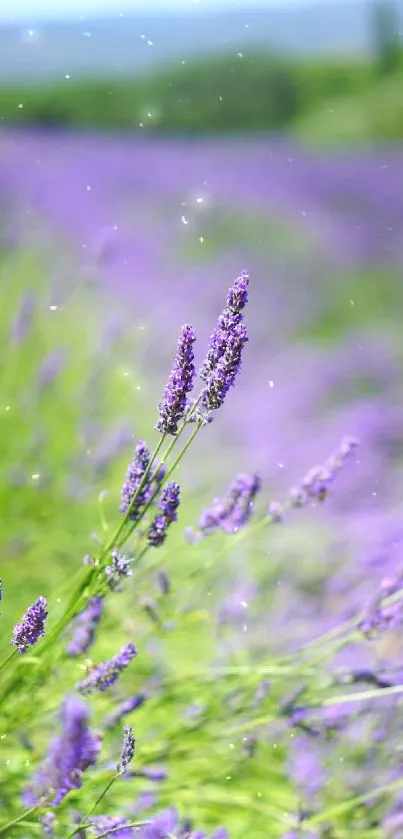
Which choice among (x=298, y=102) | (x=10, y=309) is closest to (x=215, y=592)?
(x=10, y=309)

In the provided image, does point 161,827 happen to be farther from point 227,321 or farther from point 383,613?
point 227,321

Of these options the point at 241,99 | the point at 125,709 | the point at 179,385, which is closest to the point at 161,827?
the point at 125,709

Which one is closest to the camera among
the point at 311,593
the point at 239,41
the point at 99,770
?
the point at 99,770

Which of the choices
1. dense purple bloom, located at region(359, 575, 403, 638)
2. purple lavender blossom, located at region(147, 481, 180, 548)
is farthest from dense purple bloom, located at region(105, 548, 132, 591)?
dense purple bloom, located at region(359, 575, 403, 638)

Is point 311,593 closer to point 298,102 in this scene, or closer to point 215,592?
point 215,592

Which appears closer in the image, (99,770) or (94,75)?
(99,770)

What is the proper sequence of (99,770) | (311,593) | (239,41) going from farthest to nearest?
1. (311,593)
2. (239,41)
3. (99,770)

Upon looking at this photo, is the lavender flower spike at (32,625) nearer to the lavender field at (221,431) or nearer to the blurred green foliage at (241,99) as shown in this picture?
the lavender field at (221,431)
